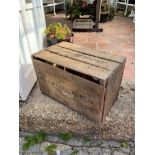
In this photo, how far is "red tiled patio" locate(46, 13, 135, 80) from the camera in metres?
2.47

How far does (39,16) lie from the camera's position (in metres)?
2.23

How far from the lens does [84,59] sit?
1.41 metres

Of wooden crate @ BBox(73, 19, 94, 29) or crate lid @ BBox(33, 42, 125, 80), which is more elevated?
wooden crate @ BBox(73, 19, 94, 29)

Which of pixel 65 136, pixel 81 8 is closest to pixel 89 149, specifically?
pixel 65 136

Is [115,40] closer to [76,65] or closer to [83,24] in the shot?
[83,24]

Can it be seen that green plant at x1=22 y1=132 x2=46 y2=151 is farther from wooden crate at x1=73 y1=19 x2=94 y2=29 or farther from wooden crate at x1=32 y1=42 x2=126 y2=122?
wooden crate at x1=73 y1=19 x2=94 y2=29

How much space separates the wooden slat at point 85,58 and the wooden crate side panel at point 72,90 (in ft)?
0.52

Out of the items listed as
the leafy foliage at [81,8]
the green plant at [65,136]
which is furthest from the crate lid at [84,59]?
the leafy foliage at [81,8]

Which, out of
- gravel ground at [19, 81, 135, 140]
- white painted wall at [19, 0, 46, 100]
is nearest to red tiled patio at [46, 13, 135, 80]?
gravel ground at [19, 81, 135, 140]

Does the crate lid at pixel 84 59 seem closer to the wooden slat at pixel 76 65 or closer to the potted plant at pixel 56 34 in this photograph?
the wooden slat at pixel 76 65
